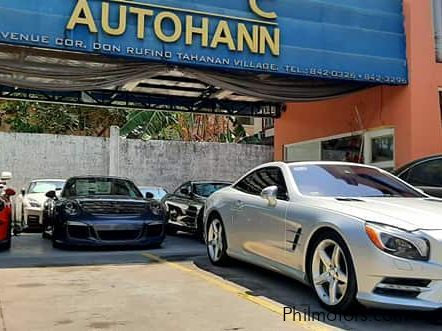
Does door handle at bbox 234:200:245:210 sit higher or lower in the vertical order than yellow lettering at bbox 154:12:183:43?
lower

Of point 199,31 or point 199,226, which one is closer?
point 199,31

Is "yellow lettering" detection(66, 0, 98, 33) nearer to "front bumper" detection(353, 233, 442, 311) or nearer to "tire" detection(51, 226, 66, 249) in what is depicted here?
"tire" detection(51, 226, 66, 249)

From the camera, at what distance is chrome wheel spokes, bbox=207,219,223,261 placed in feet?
25.6

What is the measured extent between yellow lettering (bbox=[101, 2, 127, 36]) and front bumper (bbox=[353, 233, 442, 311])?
263 inches

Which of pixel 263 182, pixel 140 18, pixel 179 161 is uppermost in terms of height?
pixel 140 18

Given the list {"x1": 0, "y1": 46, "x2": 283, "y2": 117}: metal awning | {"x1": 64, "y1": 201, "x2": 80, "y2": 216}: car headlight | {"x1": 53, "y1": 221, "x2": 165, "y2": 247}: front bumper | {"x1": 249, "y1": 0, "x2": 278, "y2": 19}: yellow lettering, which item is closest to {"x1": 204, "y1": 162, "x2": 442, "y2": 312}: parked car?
{"x1": 53, "y1": 221, "x2": 165, "y2": 247}: front bumper

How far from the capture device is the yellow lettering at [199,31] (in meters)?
10.4


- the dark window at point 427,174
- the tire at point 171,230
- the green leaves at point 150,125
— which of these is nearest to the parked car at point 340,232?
the dark window at point 427,174

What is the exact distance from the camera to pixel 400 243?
4.67 metres

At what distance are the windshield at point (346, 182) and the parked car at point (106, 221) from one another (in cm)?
396

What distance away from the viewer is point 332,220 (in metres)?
5.18

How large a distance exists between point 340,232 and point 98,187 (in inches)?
266

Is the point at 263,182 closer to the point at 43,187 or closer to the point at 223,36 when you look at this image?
the point at 223,36

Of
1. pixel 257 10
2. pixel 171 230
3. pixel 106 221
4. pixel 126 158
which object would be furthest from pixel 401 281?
pixel 126 158
